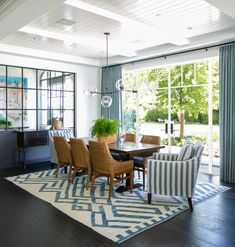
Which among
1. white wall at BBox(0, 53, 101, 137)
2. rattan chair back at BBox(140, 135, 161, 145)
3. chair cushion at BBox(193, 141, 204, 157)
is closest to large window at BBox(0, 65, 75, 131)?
white wall at BBox(0, 53, 101, 137)

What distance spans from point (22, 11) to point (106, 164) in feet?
8.15

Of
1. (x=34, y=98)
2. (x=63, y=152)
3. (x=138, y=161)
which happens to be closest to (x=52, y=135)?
(x=63, y=152)

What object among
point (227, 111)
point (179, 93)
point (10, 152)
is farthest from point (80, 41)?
point (227, 111)

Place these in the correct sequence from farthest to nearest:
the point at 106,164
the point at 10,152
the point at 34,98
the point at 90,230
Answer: the point at 34,98 < the point at 10,152 < the point at 106,164 < the point at 90,230

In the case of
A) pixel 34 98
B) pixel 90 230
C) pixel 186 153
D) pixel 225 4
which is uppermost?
pixel 225 4

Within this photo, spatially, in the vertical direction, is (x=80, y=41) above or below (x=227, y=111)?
above

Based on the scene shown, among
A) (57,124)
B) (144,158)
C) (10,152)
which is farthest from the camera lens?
(57,124)

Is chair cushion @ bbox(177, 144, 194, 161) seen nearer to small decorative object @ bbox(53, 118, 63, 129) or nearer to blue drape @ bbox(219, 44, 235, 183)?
blue drape @ bbox(219, 44, 235, 183)

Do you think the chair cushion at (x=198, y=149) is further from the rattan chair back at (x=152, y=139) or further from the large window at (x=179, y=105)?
the large window at (x=179, y=105)

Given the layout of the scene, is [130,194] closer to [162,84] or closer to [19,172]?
[19,172]

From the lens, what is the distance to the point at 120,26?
4695mm

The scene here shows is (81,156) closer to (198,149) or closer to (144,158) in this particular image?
(144,158)

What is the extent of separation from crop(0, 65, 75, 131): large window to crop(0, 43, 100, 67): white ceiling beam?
44 cm

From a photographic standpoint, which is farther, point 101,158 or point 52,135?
point 52,135
